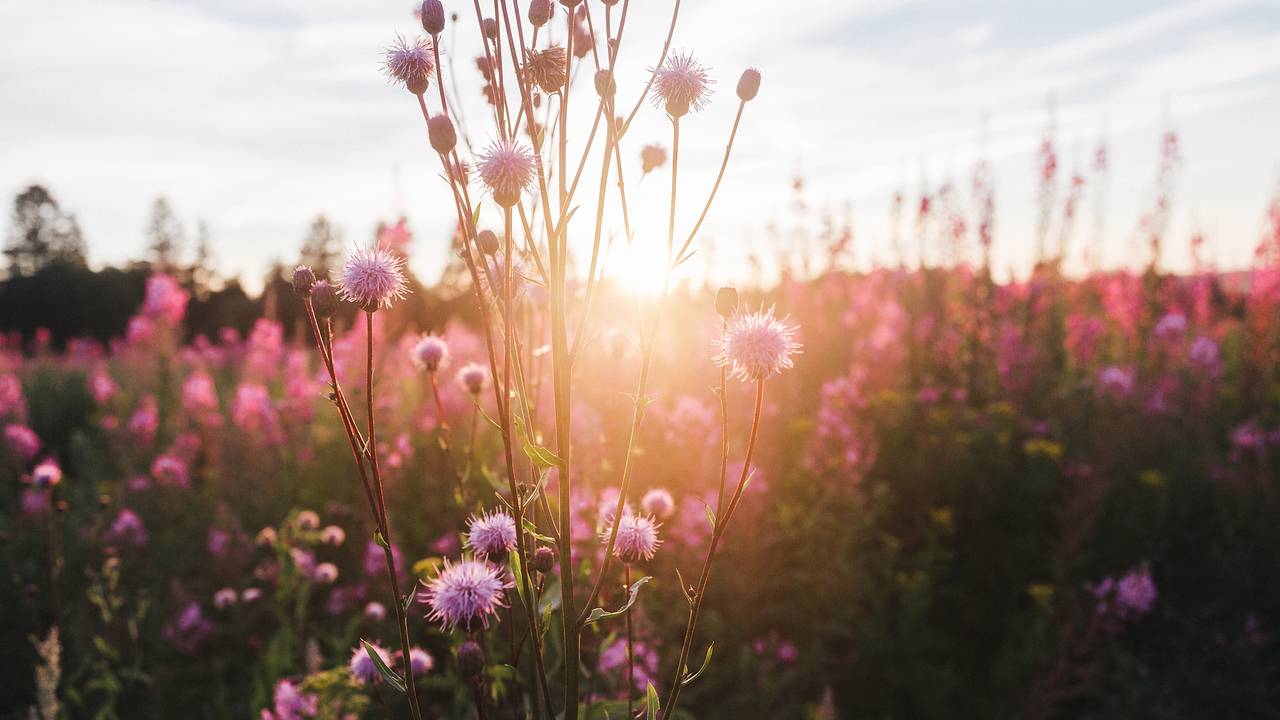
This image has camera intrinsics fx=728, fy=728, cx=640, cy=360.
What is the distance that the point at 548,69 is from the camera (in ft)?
4.09

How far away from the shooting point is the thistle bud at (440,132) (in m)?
1.06

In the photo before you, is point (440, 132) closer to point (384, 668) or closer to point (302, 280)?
point (302, 280)

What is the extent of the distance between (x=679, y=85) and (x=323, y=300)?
683 mm

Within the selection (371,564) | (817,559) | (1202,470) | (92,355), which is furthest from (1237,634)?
(92,355)

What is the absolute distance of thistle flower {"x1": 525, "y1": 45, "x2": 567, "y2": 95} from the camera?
124cm

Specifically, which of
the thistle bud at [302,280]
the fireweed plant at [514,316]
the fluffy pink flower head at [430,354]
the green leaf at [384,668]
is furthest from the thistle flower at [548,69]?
the green leaf at [384,668]

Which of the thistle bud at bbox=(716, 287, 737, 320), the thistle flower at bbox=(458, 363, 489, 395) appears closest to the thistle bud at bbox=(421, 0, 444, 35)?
the thistle bud at bbox=(716, 287, 737, 320)

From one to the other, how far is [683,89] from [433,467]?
3451mm

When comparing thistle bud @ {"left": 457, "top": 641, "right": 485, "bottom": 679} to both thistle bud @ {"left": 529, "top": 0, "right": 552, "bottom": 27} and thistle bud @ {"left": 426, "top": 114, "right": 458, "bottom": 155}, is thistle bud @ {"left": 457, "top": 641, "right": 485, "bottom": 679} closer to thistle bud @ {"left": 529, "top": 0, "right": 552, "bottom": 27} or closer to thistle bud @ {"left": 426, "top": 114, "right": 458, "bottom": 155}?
thistle bud @ {"left": 426, "top": 114, "right": 458, "bottom": 155}

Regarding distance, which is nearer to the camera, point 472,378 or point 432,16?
point 432,16

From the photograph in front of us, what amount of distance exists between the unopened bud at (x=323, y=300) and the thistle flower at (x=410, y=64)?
0.36 metres

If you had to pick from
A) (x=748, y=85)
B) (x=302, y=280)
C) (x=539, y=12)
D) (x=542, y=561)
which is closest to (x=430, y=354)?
(x=302, y=280)

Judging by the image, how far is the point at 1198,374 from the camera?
461 centimetres

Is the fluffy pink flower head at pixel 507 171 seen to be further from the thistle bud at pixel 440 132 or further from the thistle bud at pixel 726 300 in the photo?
the thistle bud at pixel 726 300
